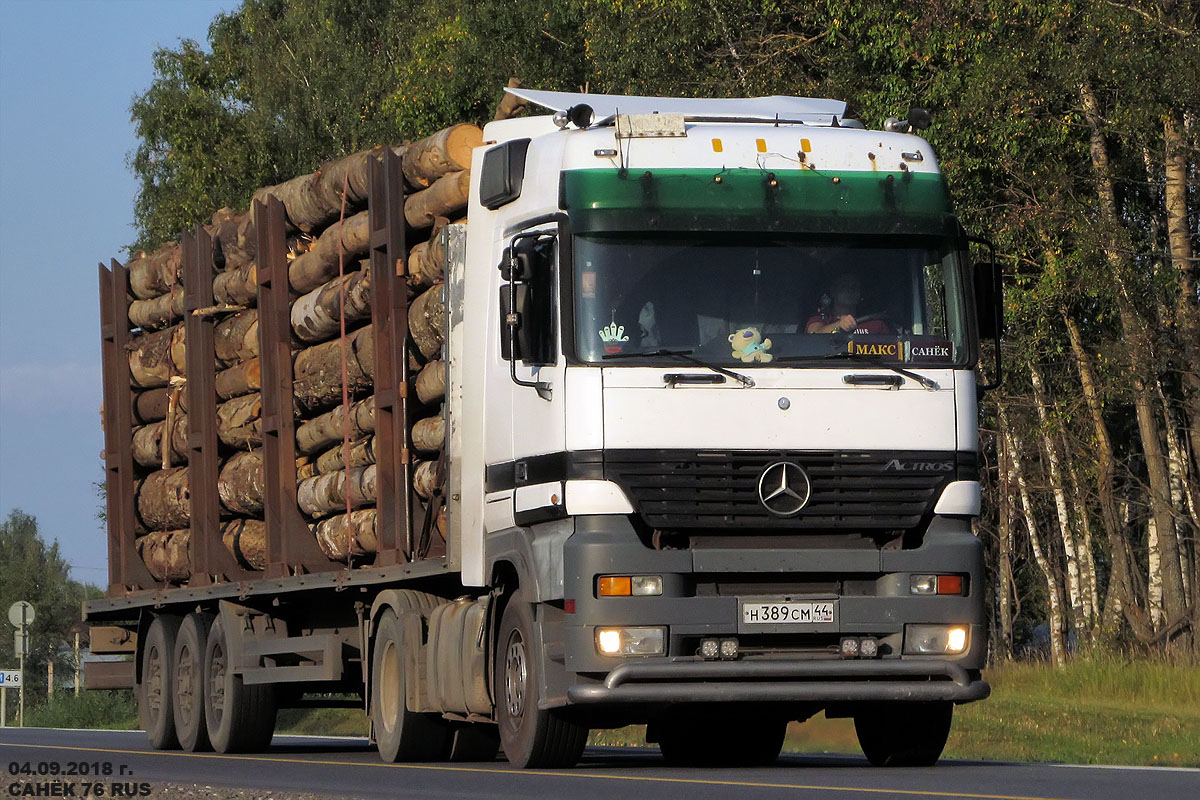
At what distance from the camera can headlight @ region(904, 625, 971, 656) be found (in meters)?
12.0

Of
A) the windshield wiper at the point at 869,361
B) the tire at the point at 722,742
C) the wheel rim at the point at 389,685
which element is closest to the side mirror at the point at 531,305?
the windshield wiper at the point at 869,361

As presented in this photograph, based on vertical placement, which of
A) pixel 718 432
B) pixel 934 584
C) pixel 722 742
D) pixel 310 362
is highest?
pixel 310 362

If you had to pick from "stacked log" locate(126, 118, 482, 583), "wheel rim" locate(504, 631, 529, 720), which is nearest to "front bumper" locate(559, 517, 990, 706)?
"wheel rim" locate(504, 631, 529, 720)

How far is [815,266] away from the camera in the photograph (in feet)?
40.2

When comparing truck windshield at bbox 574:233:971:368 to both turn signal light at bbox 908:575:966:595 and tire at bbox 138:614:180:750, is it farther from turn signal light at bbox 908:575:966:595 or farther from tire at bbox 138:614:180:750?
tire at bbox 138:614:180:750

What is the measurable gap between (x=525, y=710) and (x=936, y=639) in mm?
2417

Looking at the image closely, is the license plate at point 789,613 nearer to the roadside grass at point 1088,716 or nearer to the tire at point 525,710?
the tire at point 525,710

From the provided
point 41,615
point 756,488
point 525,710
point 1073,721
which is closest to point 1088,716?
point 1073,721

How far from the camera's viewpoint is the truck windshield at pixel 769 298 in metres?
11.9

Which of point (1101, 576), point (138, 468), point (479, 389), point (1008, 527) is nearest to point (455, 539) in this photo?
point (479, 389)

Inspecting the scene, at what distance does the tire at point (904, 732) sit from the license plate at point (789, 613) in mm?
1237

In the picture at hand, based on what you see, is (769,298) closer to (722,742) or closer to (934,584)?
(934,584)

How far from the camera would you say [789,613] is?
39.1 feet

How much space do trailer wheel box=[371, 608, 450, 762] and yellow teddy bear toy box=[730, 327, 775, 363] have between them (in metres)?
3.73
